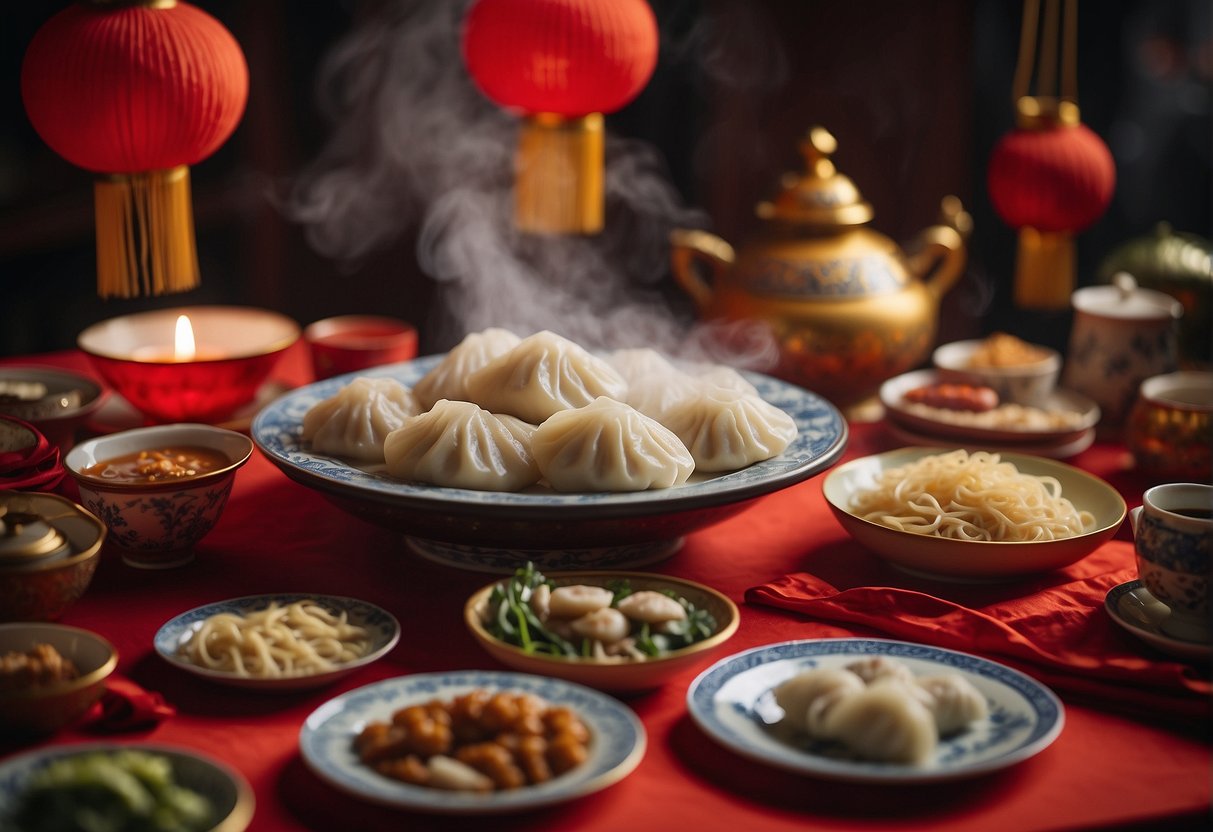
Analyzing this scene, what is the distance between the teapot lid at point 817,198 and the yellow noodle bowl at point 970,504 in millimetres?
955

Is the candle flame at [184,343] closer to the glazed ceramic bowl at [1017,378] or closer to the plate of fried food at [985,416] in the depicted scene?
the plate of fried food at [985,416]

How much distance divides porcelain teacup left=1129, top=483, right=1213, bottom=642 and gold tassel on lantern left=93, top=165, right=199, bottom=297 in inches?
74.0

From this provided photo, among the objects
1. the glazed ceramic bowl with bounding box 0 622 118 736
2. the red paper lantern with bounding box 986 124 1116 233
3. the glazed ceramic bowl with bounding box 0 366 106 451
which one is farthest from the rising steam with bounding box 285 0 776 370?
the glazed ceramic bowl with bounding box 0 622 118 736

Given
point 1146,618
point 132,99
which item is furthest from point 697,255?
point 1146,618

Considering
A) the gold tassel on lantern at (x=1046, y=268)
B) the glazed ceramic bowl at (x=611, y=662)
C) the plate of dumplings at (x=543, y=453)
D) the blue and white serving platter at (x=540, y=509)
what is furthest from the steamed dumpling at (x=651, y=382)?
the gold tassel on lantern at (x=1046, y=268)

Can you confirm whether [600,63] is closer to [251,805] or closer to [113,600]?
[113,600]

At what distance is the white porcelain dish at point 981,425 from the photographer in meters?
2.80

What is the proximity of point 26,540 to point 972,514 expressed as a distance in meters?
1.55

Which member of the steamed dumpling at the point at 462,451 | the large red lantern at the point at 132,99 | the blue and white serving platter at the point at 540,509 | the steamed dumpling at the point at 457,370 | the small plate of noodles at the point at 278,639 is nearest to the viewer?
the small plate of noodles at the point at 278,639

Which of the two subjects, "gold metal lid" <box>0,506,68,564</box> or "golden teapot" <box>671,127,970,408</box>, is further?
"golden teapot" <box>671,127,970,408</box>

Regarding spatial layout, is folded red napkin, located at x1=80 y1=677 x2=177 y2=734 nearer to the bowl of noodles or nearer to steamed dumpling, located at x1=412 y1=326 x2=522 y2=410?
steamed dumpling, located at x1=412 y1=326 x2=522 y2=410

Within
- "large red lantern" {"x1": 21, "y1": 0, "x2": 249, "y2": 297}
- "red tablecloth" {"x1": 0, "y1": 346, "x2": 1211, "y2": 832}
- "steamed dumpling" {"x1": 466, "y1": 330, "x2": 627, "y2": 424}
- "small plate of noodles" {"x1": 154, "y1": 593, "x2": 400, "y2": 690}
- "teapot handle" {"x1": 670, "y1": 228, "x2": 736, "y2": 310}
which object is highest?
"large red lantern" {"x1": 21, "y1": 0, "x2": 249, "y2": 297}

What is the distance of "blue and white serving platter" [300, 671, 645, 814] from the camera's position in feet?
4.63

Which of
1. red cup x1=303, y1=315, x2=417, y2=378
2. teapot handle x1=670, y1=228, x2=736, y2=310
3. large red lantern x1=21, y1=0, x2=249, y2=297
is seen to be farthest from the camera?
teapot handle x1=670, y1=228, x2=736, y2=310
